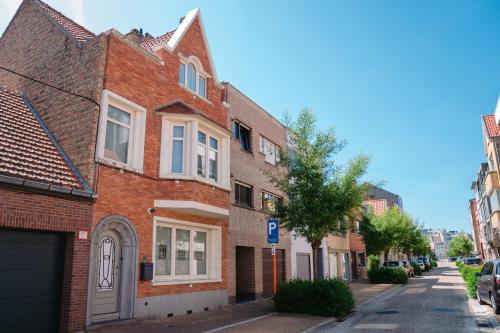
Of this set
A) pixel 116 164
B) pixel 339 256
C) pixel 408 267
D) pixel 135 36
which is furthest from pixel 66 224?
pixel 408 267

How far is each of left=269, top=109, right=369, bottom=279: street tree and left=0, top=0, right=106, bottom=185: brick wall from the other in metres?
7.38

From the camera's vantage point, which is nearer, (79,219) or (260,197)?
(79,219)

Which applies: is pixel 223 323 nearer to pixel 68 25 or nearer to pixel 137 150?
pixel 137 150

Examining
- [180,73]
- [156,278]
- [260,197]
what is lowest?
[156,278]

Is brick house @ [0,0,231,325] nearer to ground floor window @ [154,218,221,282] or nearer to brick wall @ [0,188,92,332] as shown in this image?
ground floor window @ [154,218,221,282]

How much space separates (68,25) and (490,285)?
52.6ft

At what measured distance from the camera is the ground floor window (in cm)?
1246

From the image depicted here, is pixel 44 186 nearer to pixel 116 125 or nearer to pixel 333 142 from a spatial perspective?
pixel 116 125

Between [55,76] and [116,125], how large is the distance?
109 inches

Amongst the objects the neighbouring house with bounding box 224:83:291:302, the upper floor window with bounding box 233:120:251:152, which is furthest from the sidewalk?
the upper floor window with bounding box 233:120:251:152

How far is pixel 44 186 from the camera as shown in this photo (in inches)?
345

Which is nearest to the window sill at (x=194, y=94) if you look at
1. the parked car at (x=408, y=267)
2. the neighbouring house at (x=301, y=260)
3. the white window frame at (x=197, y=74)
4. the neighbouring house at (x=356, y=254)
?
the white window frame at (x=197, y=74)

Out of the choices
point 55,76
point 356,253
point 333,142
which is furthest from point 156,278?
point 356,253

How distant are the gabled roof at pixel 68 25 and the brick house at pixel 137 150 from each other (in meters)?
0.07
